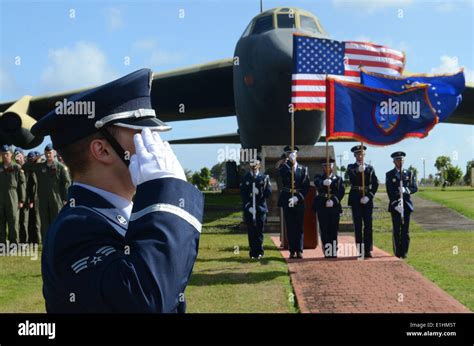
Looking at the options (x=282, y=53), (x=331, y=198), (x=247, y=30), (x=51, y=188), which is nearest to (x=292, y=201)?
(x=331, y=198)

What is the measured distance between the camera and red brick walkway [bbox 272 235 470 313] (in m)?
5.78

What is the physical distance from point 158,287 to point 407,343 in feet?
3.72

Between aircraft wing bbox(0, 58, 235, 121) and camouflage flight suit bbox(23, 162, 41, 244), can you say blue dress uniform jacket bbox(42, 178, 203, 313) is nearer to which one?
camouflage flight suit bbox(23, 162, 41, 244)

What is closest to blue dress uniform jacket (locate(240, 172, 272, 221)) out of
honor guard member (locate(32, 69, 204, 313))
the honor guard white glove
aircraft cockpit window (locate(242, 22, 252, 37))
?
the honor guard white glove

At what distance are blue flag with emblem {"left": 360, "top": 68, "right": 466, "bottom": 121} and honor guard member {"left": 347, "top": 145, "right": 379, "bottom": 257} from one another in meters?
1.21

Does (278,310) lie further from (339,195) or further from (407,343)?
(339,195)

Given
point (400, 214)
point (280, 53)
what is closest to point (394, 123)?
point (400, 214)

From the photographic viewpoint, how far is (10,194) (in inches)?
428

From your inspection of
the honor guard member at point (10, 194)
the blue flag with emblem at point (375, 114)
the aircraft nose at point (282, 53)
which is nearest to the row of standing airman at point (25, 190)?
the honor guard member at point (10, 194)

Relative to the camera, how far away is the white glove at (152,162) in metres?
1.40

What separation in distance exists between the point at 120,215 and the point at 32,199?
1076cm

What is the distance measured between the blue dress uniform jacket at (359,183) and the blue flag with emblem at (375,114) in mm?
676

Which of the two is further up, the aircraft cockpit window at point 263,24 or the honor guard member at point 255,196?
the aircraft cockpit window at point 263,24

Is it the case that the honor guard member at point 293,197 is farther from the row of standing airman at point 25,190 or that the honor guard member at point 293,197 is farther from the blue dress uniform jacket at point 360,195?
the row of standing airman at point 25,190
